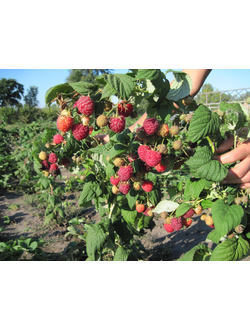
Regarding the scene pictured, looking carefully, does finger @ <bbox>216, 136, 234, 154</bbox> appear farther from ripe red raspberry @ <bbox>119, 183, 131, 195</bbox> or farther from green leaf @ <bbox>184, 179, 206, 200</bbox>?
A: ripe red raspberry @ <bbox>119, 183, 131, 195</bbox>

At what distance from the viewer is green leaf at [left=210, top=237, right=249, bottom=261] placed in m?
1.26

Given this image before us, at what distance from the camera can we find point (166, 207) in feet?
4.76

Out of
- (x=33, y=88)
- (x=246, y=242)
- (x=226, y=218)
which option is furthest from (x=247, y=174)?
(x=33, y=88)

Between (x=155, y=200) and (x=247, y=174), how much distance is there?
63 centimetres

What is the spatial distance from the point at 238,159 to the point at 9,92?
183 feet

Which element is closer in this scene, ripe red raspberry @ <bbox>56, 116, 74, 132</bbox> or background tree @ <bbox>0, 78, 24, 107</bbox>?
ripe red raspberry @ <bbox>56, 116, 74, 132</bbox>

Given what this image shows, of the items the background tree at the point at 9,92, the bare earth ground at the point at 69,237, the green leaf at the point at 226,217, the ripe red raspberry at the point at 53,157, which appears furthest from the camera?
the background tree at the point at 9,92

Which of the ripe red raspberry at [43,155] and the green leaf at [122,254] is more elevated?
the ripe red raspberry at [43,155]

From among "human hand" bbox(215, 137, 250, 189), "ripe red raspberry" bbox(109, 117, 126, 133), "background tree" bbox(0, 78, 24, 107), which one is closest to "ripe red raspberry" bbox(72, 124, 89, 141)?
"ripe red raspberry" bbox(109, 117, 126, 133)

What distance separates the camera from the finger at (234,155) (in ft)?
3.68

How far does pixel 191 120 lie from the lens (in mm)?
927

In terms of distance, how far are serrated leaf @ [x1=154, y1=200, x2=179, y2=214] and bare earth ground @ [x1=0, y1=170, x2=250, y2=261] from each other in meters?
1.90

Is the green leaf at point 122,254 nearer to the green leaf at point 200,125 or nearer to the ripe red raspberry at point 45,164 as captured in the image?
the ripe red raspberry at point 45,164

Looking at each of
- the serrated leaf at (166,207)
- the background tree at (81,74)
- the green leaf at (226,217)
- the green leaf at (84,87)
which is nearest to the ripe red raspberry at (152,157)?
the green leaf at (84,87)
